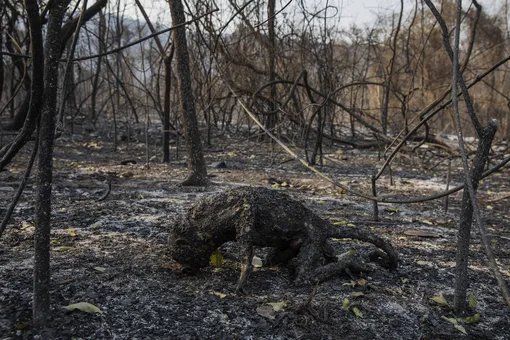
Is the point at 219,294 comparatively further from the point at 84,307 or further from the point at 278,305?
the point at 84,307

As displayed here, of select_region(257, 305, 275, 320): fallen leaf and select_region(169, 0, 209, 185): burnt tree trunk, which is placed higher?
select_region(169, 0, 209, 185): burnt tree trunk

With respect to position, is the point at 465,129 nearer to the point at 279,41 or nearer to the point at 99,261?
the point at 279,41

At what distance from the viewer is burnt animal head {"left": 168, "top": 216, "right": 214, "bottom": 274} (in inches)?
70.7

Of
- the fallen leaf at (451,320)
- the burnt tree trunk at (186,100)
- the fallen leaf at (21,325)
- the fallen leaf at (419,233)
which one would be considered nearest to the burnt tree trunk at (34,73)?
the fallen leaf at (21,325)

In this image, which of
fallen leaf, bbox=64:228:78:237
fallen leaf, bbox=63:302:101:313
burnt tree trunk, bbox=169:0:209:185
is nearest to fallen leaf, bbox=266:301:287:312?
fallen leaf, bbox=63:302:101:313

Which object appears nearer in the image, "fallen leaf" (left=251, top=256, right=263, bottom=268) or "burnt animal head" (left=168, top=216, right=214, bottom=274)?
"burnt animal head" (left=168, top=216, right=214, bottom=274)

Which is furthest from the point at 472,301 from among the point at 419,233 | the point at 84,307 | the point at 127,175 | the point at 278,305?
the point at 127,175

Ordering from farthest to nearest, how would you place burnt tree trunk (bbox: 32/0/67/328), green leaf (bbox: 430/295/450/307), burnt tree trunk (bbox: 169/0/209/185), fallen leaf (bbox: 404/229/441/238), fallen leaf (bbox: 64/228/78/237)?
burnt tree trunk (bbox: 169/0/209/185), fallen leaf (bbox: 404/229/441/238), fallen leaf (bbox: 64/228/78/237), green leaf (bbox: 430/295/450/307), burnt tree trunk (bbox: 32/0/67/328)

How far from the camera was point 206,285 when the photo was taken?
1755 millimetres

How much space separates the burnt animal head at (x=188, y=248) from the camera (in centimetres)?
179

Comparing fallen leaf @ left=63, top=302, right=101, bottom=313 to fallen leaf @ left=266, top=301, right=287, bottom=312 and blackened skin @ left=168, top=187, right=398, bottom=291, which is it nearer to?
blackened skin @ left=168, top=187, right=398, bottom=291

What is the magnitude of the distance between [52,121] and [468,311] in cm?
164

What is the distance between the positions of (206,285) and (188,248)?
162 millimetres

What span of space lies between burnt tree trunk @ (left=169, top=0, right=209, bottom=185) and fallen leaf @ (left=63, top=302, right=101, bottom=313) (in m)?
2.39
